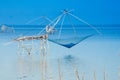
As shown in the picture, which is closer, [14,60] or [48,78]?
[48,78]

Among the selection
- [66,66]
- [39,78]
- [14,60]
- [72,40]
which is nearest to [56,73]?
[39,78]

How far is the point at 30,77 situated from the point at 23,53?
617 centimetres

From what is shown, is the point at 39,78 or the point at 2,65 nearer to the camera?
the point at 39,78

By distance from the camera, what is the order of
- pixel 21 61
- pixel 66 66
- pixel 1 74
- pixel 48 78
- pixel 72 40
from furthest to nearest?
pixel 72 40 → pixel 21 61 → pixel 66 66 → pixel 1 74 → pixel 48 78

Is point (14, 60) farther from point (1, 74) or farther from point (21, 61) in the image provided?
point (1, 74)

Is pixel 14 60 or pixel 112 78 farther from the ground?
pixel 14 60

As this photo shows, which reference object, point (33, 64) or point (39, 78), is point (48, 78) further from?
point (33, 64)

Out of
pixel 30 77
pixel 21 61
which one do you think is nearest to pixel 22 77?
pixel 30 77

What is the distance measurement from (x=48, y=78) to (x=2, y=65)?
392cm

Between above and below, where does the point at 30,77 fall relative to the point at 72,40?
below

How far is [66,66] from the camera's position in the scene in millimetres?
15328

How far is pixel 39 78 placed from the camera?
1252 cm

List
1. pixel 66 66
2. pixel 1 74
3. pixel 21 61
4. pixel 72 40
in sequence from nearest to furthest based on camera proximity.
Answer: pixel 1 74 → pixel 66 66 → pixel 21 61 → pixel 72 40

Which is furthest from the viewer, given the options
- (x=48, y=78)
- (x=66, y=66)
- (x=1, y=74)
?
(x=66, y=66)
